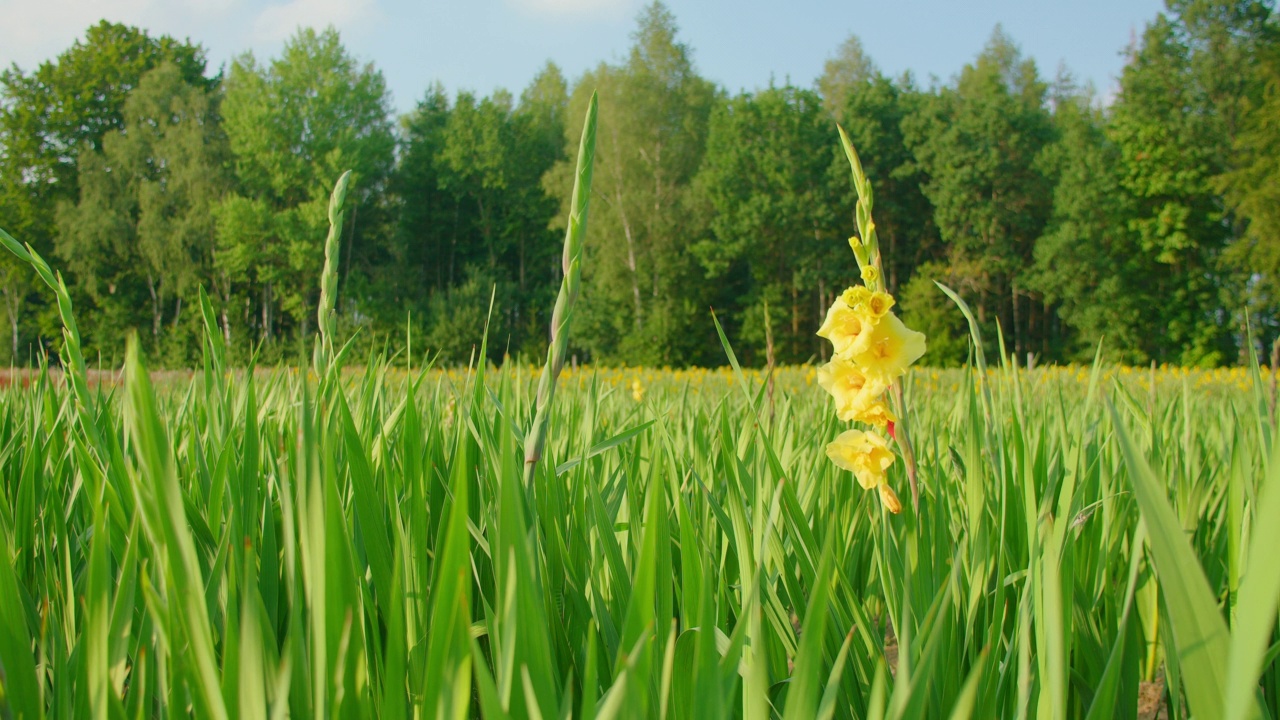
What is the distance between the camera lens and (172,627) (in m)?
0.45

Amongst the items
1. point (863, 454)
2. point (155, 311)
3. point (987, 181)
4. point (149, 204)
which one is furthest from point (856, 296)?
point (155, 311)

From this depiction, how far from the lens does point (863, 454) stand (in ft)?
2.44

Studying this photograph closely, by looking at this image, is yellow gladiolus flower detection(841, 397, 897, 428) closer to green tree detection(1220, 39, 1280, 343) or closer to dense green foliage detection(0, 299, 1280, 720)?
dense green foliage detection(0, 299, 1280, 720)

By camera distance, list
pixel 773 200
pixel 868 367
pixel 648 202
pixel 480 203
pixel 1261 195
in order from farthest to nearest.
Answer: pixel 480 203, pixel 773 200, pixel 648 202, pixel 1261 195, pixel 868 367

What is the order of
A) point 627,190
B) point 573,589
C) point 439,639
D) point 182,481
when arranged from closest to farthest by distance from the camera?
point 439,639, point 573,589, point 182,481, point 627,190

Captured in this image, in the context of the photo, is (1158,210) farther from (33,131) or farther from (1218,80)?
(33,131)

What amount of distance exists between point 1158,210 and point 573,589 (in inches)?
1114

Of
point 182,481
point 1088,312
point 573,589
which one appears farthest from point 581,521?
point 1088,312

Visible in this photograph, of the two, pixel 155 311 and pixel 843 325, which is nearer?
pixel 843 325

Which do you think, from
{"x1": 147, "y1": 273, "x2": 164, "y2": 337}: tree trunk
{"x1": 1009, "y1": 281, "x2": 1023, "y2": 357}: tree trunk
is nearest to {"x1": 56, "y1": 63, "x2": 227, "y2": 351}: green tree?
{"x1": 147, "y1": 273, "x2": 164, "y2": 337}: tree trunk

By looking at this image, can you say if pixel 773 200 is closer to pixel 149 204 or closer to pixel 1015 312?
pixel 1015 312

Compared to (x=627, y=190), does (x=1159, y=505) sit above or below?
below

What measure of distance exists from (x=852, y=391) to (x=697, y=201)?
25.2 metres

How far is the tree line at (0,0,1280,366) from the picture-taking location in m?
23.1
